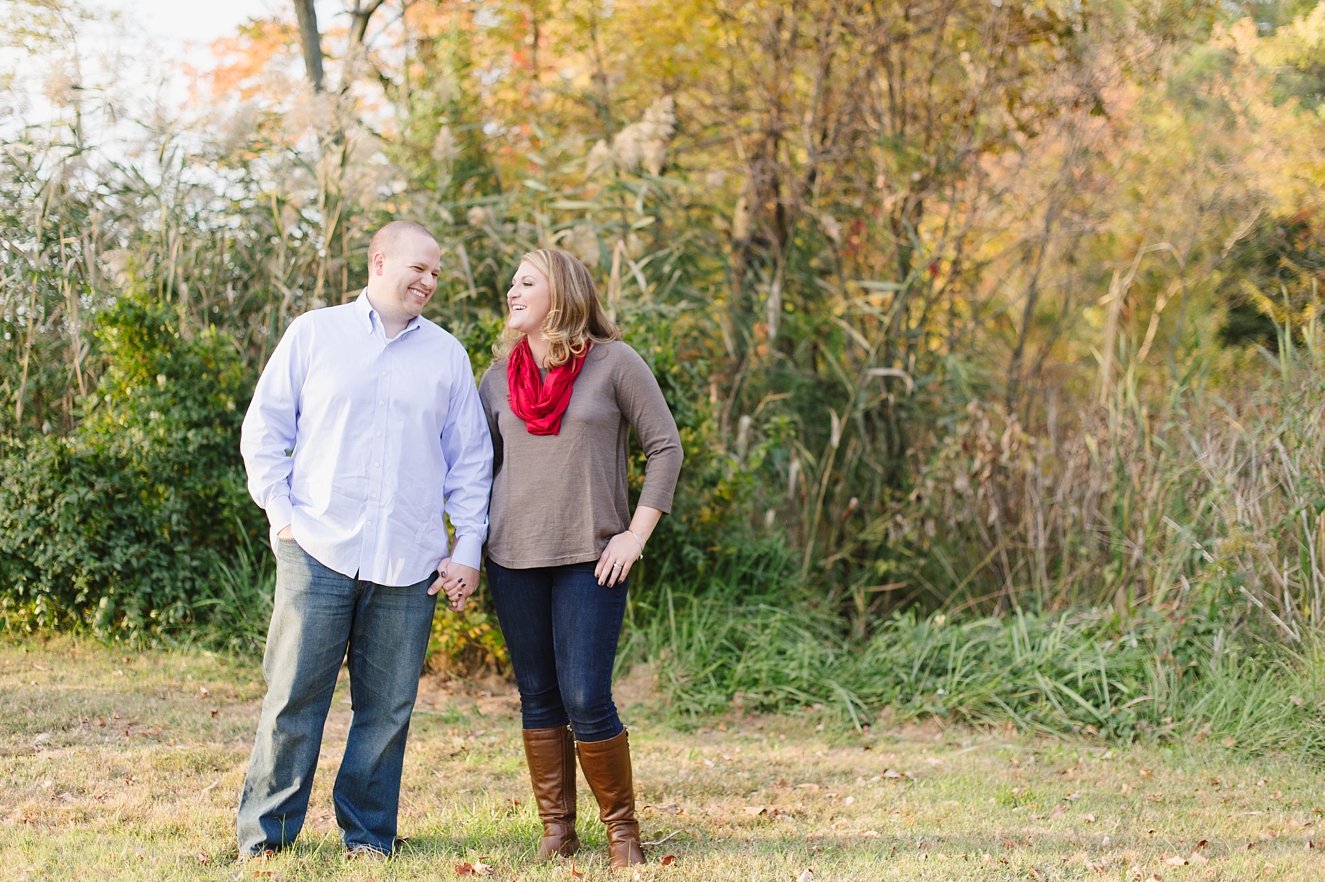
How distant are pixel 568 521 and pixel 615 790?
2.44 feet

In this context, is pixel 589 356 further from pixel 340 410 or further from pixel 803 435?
pixel 803 435

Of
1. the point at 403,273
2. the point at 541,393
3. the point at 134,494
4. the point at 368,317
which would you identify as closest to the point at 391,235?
the point at 403,273

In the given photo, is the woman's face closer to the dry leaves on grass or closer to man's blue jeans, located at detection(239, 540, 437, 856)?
man's blue jeans, located at detection(239, 540, 437, 856)

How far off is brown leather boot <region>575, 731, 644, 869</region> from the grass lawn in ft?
0.25

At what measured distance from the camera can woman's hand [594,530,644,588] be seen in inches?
113

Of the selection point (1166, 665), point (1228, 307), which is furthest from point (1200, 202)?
point (1166, 665)

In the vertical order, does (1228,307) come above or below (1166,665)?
above

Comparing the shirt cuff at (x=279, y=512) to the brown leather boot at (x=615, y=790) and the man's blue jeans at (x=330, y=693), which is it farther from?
the brown leather boot at (x=615, y=790)

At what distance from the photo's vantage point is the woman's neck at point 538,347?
119 inches

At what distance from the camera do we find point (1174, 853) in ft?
10.7

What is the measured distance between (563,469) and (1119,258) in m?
11.3

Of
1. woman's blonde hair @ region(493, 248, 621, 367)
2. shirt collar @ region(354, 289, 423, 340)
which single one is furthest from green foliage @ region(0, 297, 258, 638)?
woman's blonde hair @ region(493, 248, 621, 367)

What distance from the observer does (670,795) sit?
3.77 metres

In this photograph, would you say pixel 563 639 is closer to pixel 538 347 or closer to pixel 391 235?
pixel 538 347
